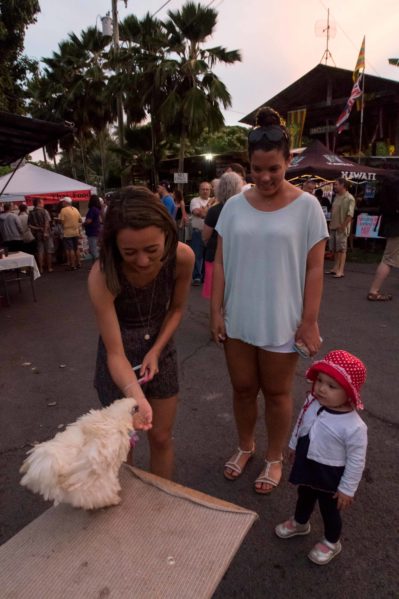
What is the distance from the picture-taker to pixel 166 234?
5.13 ft

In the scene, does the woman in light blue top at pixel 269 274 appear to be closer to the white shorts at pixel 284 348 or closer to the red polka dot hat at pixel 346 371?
the white shorts at pixel 284 348

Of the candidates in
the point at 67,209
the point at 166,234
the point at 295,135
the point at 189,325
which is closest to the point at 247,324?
the point at 166,234

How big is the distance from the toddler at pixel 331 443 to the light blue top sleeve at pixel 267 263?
0.31 meters

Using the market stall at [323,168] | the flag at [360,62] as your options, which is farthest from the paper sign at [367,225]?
the flag at [360,62]

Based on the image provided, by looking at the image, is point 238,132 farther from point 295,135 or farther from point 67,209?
point 67,209

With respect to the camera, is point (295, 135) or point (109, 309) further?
point (295, 135)

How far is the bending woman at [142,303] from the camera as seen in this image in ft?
4.81

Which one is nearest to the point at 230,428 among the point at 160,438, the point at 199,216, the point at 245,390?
the point at 245,390

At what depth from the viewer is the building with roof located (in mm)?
13469

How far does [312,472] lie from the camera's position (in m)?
1.81

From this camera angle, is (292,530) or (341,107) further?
(341,107)

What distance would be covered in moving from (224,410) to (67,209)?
26.0 feet

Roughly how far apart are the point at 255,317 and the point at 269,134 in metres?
0.85

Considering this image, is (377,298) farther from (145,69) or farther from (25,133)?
(145,69)
